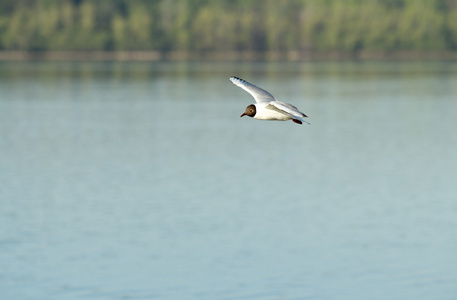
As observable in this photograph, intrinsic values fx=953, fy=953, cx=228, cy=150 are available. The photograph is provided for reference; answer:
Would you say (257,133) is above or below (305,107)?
below

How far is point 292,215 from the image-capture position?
36156mm

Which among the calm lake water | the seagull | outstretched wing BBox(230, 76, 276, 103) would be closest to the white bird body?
the seagull

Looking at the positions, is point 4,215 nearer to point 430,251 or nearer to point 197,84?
point 430,251

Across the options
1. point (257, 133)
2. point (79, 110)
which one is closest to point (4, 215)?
point (257, 133)

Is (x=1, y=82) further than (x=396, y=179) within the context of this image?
Yes

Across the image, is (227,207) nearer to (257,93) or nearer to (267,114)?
(257,93)

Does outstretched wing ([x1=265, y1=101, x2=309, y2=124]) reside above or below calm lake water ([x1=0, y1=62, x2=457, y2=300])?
below

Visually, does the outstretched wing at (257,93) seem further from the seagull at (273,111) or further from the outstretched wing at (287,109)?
the outstretched wing at (287,109)

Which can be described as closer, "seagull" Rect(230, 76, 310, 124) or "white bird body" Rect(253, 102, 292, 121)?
"seagull" Rect(230, 76, 310, 124)

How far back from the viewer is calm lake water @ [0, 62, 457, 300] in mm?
27609

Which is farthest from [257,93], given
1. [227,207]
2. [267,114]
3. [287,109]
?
[227,207]

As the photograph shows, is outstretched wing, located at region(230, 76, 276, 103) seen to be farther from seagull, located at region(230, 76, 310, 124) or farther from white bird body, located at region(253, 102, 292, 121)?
white bird body, located at region(253, 102, 292, 121)

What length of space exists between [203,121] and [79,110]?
16.1m

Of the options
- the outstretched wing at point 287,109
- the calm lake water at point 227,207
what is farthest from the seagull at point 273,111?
the calm lake water at point 227,207
